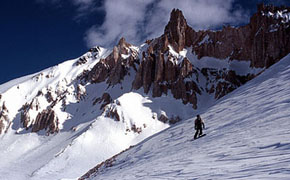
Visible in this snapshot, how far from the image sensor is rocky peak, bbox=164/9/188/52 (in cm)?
11628

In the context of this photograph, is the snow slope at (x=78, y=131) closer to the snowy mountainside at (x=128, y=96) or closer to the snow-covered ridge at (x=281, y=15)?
the snowy mountainside at (x=128, y=96)

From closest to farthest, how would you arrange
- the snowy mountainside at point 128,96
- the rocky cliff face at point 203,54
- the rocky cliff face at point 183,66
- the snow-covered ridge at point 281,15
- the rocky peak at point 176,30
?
the snowy mountainside at point 128,96, the rocky cliff face at point 203,54, the snow-covered ridge at point 281,15, the rocky cliff face at point 183,66, the rocky peak at point 176,30

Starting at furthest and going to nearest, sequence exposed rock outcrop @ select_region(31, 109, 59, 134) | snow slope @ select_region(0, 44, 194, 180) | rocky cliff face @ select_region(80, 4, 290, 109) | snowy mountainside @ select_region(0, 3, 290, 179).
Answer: exposed rock outcrop @ select_region(31, 109, 59, 134) → rocky cliff face @ select_region(80, 4, 290, 109) → snowy mountainside @ select_region(0, 3, 290, 179) → snow slope @ select_region(0, 44, 194, 180)

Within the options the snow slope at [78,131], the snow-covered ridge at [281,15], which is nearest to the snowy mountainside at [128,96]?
the snow slope at [78,131]

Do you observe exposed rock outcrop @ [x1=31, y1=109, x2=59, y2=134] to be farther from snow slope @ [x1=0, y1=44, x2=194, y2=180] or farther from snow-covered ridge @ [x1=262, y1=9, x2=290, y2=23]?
snow-covered ridge @ [x1=262, y1=9, x2=290, y2=23]

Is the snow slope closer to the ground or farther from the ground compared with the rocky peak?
closer to the ground

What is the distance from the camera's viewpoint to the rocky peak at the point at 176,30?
381 ft

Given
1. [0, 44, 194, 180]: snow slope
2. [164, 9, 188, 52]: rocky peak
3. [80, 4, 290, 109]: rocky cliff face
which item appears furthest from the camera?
[164, 9, 188, 52]: rocky peak

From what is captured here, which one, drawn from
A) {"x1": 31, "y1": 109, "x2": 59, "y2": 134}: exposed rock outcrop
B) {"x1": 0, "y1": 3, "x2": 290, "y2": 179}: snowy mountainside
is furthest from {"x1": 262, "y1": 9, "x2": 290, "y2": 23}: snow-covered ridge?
{"x1": 31, "y1": 109, "x2": 59, "y2": 134}: exposed rock outcrop

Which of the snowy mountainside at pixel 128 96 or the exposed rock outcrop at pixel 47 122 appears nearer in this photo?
the snowy mountainside at pixel 128 96

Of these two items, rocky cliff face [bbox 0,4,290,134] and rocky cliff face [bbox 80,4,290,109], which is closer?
rocky cliff face [bbox 80,4,290,109]

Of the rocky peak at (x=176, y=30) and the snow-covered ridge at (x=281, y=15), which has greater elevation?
the rocky peak at (x=176, y=30)

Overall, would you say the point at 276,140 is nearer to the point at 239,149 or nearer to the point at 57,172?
the point at 239,149

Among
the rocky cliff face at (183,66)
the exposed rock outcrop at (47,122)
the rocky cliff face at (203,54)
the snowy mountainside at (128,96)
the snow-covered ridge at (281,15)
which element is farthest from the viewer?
the exposed rock outcrop at (47,122)
